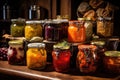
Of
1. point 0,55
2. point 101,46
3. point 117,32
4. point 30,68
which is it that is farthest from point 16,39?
point 117,32

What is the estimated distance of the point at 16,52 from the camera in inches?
54.7

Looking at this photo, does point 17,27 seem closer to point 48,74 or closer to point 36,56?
point 36,56

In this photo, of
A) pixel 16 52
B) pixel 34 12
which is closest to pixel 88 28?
pixel 16 52

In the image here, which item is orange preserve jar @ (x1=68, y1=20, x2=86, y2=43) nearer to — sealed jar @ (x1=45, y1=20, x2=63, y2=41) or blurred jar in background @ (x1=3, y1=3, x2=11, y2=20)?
sealed jar @ (x1=45, y1=20, x2=63, y2=41)

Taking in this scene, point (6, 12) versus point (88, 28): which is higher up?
point (6, 12)

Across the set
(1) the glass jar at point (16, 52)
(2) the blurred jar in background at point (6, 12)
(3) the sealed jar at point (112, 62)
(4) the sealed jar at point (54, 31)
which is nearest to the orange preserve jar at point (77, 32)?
(4) the sealed jar at point (54, 31)

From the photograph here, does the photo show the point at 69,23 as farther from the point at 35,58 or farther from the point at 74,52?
the point at 35,58

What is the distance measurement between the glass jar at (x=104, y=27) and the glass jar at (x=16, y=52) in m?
0.51

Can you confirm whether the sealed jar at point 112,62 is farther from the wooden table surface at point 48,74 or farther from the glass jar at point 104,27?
the glass jar at point 104,27

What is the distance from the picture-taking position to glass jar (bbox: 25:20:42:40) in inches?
55.4

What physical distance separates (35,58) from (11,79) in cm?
22

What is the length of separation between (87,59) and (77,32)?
19 centimetres

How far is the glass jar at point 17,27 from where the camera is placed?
4.97ft

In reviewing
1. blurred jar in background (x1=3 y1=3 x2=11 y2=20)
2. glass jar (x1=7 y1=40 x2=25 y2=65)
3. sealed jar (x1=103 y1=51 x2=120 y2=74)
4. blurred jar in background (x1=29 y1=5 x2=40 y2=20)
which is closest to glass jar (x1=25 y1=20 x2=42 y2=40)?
glass jar (x1=7 y1=40 x2=25 y2=65)
